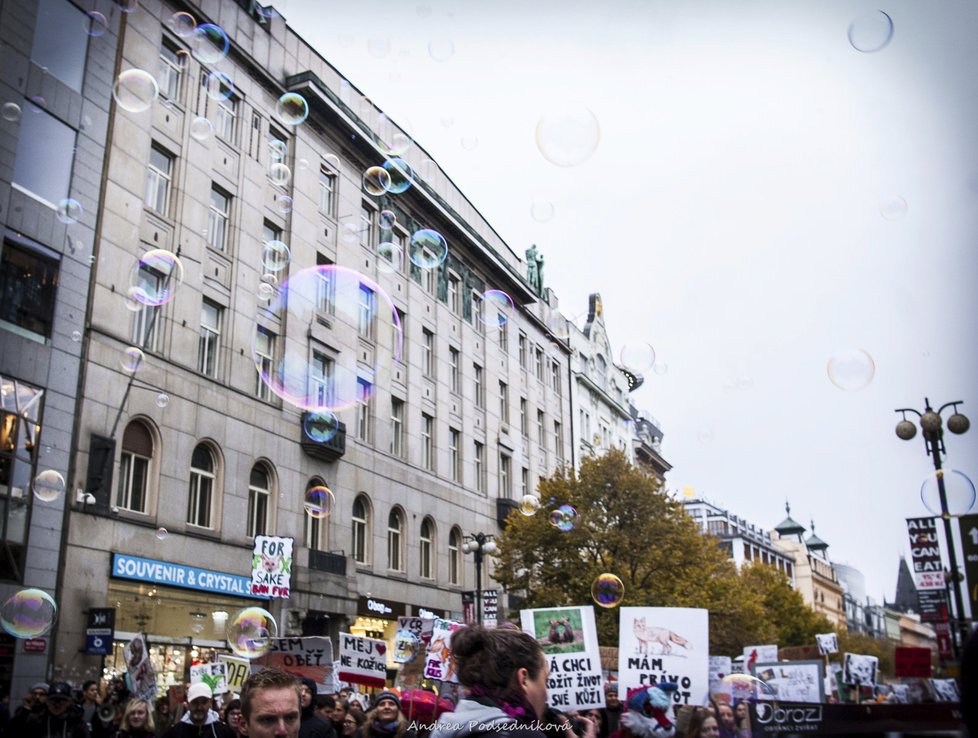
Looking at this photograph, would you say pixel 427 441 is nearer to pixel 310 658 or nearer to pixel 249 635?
pixel 249 635

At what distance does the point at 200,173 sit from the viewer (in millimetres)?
25797

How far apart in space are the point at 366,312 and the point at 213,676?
1942 centimetres

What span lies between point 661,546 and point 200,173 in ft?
65.6

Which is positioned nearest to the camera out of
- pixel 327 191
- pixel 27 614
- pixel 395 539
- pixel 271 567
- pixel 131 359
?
pixel 27 614

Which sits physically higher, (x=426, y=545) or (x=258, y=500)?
(x=258, y=500)

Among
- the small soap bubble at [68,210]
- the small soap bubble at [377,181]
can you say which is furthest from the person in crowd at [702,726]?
the small soap bubble at [377,181]

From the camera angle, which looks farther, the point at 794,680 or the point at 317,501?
the point at 317,501

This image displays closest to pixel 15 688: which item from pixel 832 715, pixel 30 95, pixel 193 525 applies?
pixel 193 525

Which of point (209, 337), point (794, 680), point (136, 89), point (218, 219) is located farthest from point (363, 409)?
point (794, 680)

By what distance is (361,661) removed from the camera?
1395 centimetres

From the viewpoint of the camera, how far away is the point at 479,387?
41.6m

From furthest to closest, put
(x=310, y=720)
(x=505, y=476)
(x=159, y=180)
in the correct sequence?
(x=505, y=476) < (x=159, y=180) < (x=310, y=720)

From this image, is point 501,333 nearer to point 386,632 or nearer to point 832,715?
point 386,632

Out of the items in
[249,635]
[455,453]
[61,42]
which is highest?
[61,42]
